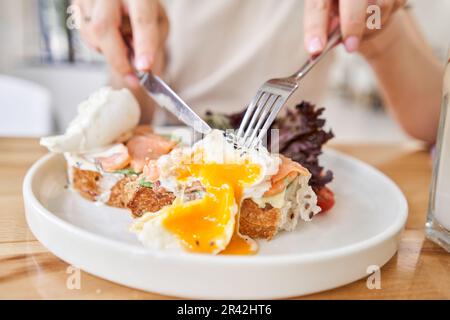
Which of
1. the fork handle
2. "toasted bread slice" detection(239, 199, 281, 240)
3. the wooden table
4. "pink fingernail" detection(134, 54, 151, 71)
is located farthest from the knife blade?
the wooden table

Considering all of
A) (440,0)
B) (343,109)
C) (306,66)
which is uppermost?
(306,66)

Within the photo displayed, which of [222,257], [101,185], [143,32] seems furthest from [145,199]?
[143,32]

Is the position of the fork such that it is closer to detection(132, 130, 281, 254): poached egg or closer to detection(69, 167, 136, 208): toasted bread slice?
detection(132, 130, 281, 254): poached egg

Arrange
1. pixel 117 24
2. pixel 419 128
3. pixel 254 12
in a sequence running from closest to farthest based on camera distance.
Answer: pixel 117 24 < pixel 419 128 < pixel 254 12

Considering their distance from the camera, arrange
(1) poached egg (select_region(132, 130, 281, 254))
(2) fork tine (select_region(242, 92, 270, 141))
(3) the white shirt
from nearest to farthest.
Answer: (1) poached egg (select_region(132, 130, 281, 254))
(2) fork tine (select_region(242, 92, 270, 141))
(3) the white shirt

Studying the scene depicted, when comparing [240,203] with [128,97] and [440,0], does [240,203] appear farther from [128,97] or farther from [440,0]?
[440,0]

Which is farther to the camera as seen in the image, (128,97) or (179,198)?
(128,97)

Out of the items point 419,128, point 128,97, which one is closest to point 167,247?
point 128,97
